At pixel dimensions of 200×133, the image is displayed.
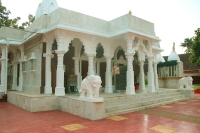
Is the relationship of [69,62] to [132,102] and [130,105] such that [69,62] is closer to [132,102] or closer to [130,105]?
[132,102]

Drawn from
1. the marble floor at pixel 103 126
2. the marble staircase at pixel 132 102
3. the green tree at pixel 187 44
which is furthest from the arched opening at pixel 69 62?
the green tree at pixel 187 44

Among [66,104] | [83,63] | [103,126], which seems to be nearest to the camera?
[103,126]

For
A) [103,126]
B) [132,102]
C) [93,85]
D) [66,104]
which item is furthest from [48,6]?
[103,126]

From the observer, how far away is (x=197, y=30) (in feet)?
83.3

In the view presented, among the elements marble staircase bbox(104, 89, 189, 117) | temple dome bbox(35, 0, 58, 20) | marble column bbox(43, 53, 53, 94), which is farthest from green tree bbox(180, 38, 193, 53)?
marble column bbox(43, 53, 53, 94)

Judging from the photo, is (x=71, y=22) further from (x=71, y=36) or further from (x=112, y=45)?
(x=112, y=45)

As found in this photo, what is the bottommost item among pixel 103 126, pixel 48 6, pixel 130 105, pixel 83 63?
pixel 103 126

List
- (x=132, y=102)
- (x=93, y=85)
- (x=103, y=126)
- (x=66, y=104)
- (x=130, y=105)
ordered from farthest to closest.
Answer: (x=132, y=102) → (x=130, y=105) → (x=66, y=104) → (x=93, y=85) → (x=103, y=126)

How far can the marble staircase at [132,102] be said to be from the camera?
728 cm

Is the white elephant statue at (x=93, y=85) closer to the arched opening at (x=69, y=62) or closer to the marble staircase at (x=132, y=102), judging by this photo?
the marble staircase at (x=132, y=102)

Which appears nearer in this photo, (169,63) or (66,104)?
(66,104)

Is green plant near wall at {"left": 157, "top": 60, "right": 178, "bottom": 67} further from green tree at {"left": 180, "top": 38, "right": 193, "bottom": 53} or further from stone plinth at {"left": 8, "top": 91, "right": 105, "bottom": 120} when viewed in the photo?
green tree at {"left": 180, "top": 38, "right": 193, "bottom": 53}

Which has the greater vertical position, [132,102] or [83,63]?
[83,63]

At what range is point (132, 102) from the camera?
844 centimetres
